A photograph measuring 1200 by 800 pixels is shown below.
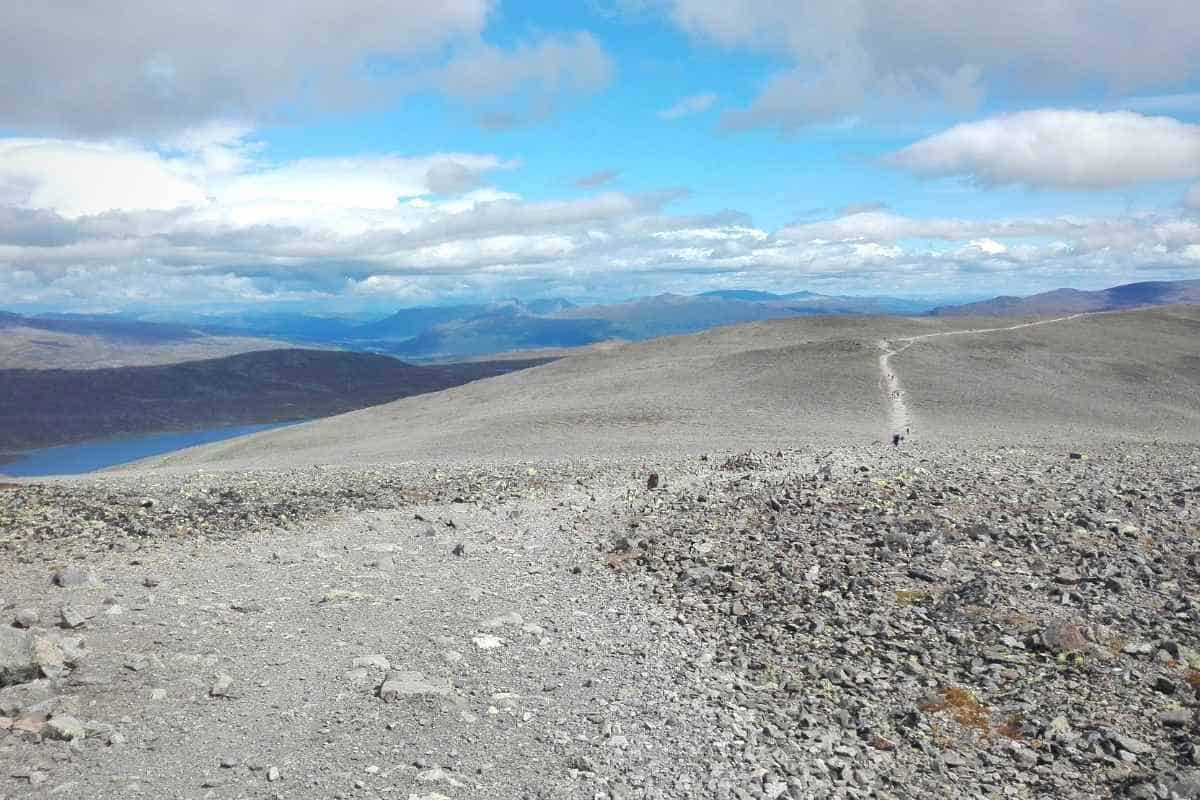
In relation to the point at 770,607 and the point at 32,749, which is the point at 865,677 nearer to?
the point at 770,607

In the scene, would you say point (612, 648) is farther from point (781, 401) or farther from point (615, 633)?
point (781, 401)

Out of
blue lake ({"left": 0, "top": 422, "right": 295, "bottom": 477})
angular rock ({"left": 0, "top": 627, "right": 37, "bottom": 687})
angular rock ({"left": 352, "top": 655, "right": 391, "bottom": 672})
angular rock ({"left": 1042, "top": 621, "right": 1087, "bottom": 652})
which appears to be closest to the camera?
angular rock ({"left": 0, "top": 627, "right": 37, "bottom": 687})

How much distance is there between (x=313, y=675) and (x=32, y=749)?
98.5 inches

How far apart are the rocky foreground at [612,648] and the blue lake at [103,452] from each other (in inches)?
5000

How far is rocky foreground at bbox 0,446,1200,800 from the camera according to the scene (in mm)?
7496

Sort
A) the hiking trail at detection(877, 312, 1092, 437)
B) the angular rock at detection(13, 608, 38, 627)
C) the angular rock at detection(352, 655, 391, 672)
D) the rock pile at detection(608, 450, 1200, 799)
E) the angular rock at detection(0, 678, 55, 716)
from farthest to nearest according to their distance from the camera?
the hiking trail at detection(877, 312, 1092, 437) → the angular rock at detection(13, 608, 38, 627) → the angular rock at detection(352, 655, 391, 672) → the angular rock at detection(0, 678, 55, 716) → the rock pile at detection(608, 450, 1200, 799)

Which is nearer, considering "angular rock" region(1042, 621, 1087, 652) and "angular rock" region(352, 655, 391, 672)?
"angular rock" region(352, 655, 391, 672)

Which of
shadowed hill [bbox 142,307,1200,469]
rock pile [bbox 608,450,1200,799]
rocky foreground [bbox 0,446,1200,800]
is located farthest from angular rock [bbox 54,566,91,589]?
shadowed hill [bbox 142,307,1200,469]

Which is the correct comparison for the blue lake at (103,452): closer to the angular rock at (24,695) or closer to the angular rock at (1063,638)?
the angular rock at (24,695)

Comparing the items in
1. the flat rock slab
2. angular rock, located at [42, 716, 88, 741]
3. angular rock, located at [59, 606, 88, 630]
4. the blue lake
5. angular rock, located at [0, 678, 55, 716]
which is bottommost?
the blue lake

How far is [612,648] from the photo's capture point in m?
10.1

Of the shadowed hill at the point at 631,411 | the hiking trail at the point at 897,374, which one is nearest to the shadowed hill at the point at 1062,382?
the hiking trail at the point at 897,374

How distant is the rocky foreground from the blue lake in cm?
12699

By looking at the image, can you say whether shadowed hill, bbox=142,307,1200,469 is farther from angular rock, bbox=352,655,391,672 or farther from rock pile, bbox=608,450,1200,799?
angular rock, bbox=352,655,391,672
